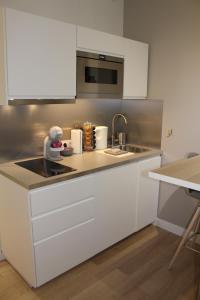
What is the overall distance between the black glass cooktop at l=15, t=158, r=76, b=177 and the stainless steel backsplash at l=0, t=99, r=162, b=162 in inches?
5.0

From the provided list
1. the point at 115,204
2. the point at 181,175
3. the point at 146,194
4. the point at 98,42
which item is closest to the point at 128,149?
the point at 146,194

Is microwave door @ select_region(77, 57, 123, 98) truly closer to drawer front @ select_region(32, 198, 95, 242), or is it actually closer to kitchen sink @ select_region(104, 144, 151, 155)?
kitchen sink @ select_region(104, 144, 151, 155)

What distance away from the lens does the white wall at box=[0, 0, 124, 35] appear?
7.00ft

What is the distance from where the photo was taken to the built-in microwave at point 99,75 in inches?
84.5

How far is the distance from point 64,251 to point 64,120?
120cm

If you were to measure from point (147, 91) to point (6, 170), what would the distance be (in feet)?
5.53

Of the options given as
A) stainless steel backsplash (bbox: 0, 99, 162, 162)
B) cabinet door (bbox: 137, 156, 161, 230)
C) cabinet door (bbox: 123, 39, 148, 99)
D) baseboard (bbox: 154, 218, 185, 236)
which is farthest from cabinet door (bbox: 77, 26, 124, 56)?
baseboard (bbox: 154, 218, 185, 236)

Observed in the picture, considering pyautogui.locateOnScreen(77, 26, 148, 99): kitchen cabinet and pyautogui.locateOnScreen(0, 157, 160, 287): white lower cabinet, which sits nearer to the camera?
pyautogui.locateOnScreen(0, 157, 160, 287): white lower cabinet

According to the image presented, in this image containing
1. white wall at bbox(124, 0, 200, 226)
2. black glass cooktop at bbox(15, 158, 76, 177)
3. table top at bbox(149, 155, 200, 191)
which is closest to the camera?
table top at bbox(149, 155, 200, 191)

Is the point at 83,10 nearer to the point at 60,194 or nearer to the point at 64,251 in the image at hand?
the point at 60,194

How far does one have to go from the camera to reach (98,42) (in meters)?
2.18

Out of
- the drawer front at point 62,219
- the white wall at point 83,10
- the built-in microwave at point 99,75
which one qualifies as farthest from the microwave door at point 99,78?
the drawer front at point 62,219

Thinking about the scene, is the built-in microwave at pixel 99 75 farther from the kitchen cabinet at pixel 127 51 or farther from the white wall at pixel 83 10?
the white wall at pixel 83 10

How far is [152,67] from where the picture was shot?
2.70 meters
